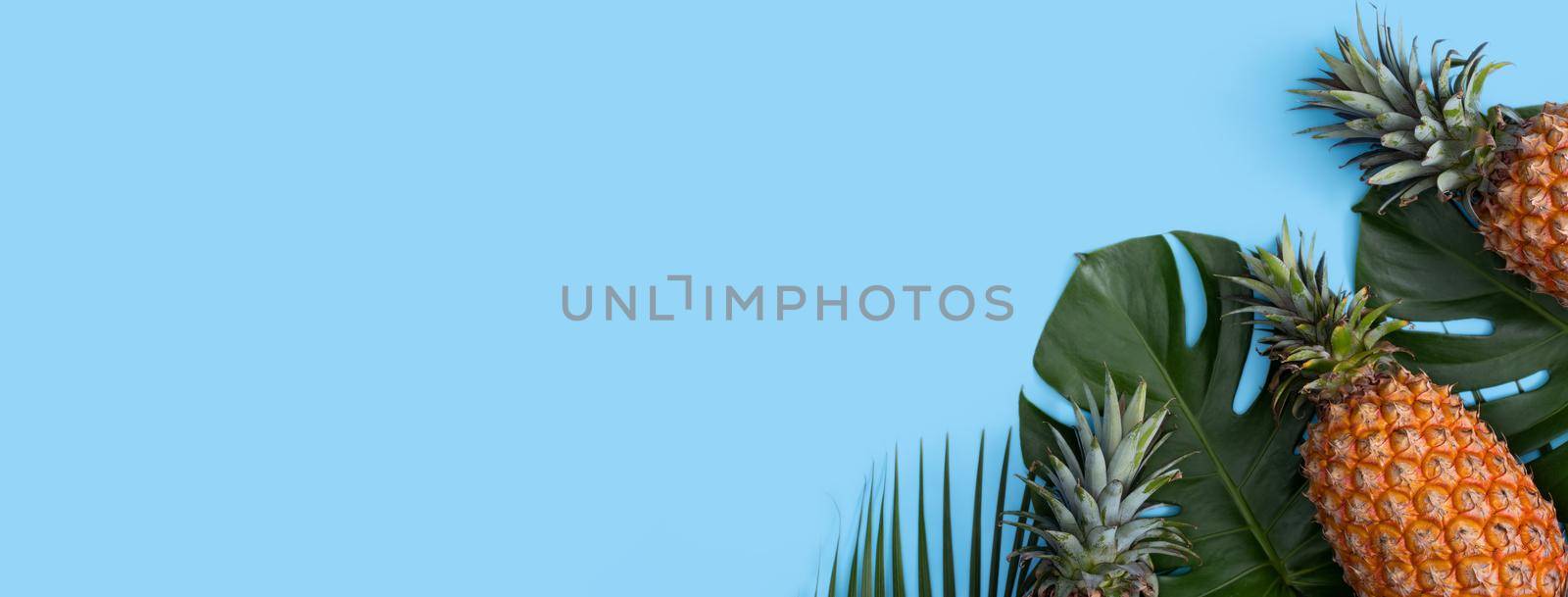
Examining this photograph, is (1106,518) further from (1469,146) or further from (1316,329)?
(1469,146)

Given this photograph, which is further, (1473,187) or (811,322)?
(811,322)

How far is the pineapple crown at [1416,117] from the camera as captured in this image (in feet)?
4.93

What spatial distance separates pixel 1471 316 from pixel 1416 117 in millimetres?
409

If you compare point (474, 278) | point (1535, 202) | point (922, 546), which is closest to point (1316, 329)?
point (1535, 202)

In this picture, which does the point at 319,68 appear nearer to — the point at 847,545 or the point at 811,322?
the point at 811,322

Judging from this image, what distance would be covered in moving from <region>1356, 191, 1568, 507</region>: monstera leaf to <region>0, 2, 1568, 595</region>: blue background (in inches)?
14.1

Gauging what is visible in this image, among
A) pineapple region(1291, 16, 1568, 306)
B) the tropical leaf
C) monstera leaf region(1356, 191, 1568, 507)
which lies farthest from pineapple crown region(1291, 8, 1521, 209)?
the tropical leaf

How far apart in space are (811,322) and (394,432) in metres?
0.78

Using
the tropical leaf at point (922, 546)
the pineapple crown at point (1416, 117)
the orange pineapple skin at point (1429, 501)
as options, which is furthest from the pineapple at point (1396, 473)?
the tropical leaf at point (922, 546)

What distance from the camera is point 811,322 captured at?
169 cm

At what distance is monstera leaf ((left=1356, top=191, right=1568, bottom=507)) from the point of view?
5.42ft

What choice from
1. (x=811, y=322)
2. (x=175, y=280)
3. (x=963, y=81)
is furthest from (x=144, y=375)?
(x=963, y=81)

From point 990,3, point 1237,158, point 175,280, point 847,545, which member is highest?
point 990,3

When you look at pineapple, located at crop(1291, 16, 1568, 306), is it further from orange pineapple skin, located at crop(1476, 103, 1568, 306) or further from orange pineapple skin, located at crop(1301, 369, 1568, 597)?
orange pineapple skin, located at crop(1301, 369, 1568, 597)
